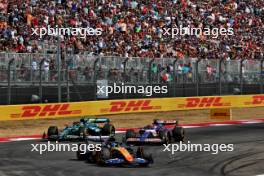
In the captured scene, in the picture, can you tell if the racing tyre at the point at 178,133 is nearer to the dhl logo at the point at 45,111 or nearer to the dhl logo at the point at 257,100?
the dhl logo at the point at 45,111

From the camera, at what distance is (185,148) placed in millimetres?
16750

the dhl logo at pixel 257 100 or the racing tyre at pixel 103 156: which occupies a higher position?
the dhl logo at pixel 257 100

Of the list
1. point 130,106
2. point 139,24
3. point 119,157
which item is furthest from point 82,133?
point 139,24

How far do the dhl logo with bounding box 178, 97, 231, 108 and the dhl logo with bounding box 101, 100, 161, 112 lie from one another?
181 cm

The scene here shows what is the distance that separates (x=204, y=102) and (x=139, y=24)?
8.44 m

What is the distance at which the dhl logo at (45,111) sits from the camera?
23.6 meters

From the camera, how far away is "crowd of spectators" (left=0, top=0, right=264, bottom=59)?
1235 inches

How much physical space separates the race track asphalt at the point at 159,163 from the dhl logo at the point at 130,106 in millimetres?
8331

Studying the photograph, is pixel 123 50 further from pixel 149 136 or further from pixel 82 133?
pixel 149 136

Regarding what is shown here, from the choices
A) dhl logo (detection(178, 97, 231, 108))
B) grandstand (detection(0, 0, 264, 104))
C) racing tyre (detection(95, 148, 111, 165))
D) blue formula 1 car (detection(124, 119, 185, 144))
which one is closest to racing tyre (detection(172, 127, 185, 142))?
blue formula 1 car (detection(124, 119, 185, 144))

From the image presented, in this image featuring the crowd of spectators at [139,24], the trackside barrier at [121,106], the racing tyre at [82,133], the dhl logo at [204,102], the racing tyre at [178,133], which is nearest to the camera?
the racing tyre at [82,133]

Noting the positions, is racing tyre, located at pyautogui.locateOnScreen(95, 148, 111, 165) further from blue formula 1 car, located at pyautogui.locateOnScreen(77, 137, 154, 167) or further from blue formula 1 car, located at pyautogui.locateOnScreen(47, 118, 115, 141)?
blue formula 1 car, located at pyautogui.locateOnScreen(47, 118, 115, 141)

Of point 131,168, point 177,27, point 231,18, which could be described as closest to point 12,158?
point 131,168

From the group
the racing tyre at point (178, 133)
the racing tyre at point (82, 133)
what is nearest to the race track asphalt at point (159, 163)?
the racing tyre at point (178, 133)
